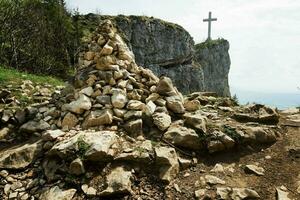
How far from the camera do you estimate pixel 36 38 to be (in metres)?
24.1

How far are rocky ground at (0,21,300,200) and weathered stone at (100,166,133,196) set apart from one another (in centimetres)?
2

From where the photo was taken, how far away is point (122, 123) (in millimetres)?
9164

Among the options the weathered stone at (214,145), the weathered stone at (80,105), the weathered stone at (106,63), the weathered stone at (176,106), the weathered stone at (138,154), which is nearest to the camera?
the weathered stone at (138,154)

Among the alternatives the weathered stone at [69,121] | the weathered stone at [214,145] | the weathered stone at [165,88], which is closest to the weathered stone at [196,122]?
the weathered stone at [214,145]

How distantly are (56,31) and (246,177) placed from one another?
22.1m

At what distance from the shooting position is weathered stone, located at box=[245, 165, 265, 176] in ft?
27.0

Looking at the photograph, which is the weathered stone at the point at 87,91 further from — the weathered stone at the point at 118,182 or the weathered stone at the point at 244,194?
the weathered stone at the point at 244,194

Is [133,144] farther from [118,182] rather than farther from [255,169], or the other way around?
[255,169]

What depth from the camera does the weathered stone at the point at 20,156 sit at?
8391 millimetres

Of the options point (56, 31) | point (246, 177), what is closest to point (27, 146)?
point (246, 177)

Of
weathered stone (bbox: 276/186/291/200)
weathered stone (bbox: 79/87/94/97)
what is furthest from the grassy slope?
weathered stone (bbox: 276/186/291/200)

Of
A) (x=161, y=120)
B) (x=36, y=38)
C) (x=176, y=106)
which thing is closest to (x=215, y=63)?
(x=36, y=38)

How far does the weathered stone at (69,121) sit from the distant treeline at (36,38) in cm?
1380

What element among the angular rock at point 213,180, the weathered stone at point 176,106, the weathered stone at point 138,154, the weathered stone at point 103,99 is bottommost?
the angular rock at point 213,180
